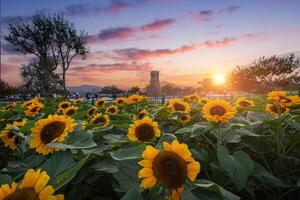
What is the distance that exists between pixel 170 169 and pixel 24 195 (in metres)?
0.60

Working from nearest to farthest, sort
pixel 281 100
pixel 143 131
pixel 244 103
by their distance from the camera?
pixel 143 131 < pixel 281 100 < pixel 244 103

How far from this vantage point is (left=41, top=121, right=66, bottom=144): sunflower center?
2139mm

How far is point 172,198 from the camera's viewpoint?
148cm

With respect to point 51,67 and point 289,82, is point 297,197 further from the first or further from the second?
point 289,82

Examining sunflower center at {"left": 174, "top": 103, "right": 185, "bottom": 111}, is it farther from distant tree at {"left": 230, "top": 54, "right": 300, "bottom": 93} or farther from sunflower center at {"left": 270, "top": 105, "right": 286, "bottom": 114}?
distant tree at {"left": 230, "top": 54, "right": 300, "bottom": 93}

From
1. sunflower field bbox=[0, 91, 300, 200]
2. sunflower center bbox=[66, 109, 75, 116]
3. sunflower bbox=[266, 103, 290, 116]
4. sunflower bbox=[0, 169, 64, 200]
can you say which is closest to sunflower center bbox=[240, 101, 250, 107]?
sunflower field bbox=[0, 91, 300, 200]

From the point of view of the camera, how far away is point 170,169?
5.00 feet

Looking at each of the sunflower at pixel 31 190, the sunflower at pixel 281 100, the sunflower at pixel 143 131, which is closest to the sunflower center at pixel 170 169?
the sunflower at pixel 31 190

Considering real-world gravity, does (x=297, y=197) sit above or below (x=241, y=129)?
below

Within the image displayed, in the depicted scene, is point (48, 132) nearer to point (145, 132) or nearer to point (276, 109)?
point (145, 132)

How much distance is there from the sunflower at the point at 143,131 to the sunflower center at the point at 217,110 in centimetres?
43

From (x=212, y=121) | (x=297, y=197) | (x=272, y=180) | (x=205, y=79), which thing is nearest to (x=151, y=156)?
(x=272, y=180)

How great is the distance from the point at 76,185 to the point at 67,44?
4053cm

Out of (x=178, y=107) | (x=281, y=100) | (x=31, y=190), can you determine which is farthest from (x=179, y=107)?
(x=31, y=190)
